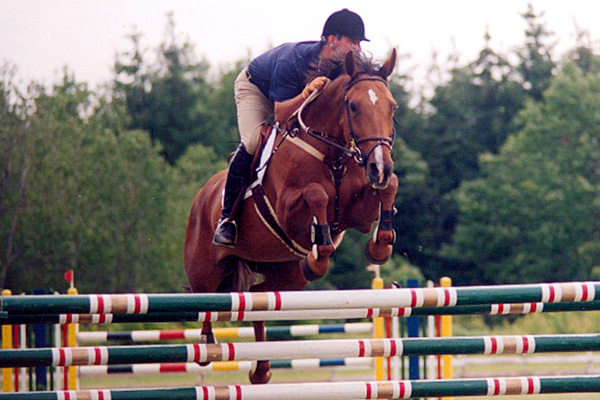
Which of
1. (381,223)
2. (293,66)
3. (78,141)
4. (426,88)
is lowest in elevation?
(381,223)

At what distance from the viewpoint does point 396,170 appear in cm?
3625

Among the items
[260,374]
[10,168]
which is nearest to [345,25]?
[260,374]

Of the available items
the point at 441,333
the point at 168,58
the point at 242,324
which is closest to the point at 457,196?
the point at 168,58

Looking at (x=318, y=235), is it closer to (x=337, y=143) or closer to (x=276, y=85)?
(x=337, y=143)

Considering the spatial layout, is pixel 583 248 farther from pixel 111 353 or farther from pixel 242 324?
pixel 111 353

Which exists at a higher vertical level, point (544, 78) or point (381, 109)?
point (544, 78)

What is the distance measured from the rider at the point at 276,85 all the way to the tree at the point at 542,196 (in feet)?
94.4

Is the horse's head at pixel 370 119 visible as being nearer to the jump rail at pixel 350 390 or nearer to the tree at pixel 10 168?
the jump rail at pixel 350 390

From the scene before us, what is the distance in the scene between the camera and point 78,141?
22.2 metres

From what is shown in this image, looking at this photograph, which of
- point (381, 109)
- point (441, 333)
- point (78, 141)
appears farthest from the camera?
point (78, 141)

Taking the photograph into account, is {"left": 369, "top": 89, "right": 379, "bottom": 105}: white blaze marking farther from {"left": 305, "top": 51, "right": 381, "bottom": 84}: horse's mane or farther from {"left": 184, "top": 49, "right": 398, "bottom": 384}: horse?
{"left": 305, "top": 51, "right": 381, "bottom": 84}: horse's mane

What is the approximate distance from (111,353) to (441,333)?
3.51 m

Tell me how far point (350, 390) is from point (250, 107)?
2.57m

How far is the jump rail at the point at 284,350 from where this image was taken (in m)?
4.43
